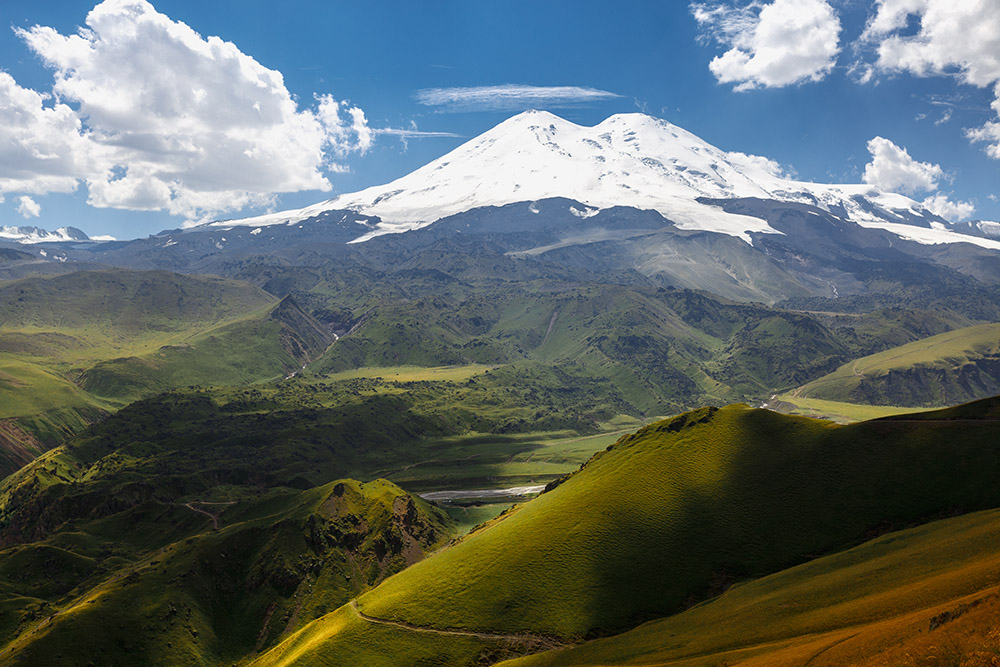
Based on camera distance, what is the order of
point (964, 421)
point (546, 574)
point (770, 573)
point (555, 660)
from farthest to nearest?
point (964, 421), point (546, 574), point (770, 573), point (555, 660)

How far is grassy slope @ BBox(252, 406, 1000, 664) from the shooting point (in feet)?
503

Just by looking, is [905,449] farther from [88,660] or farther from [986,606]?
[88,660]

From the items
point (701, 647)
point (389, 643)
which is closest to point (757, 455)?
point (701, 647)

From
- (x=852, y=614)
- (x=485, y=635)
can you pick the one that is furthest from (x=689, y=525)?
(x=852, y=614)

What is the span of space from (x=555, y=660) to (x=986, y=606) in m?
84.3

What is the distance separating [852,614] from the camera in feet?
327

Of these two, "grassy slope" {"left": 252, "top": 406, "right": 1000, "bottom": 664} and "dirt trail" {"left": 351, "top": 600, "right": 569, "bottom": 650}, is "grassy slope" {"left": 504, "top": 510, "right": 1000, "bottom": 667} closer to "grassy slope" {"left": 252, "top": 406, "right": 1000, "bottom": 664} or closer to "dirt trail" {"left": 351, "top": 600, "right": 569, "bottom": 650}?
"dirt trail" {"left": 351, "top": 600, "right": 569, "bottom": 650}

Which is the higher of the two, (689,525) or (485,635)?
(689,525)

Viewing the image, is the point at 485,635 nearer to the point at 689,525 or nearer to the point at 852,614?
the point at 689,525

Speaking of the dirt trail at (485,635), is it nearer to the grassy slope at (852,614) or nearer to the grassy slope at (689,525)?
the grassy slope at (689,525)

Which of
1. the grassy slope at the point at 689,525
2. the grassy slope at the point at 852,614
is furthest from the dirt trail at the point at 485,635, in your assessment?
the grassy slope at the point at 852,614

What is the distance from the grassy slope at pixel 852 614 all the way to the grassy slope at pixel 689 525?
36.1 feet

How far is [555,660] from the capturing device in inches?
5281

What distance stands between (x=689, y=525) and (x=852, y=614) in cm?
6978
